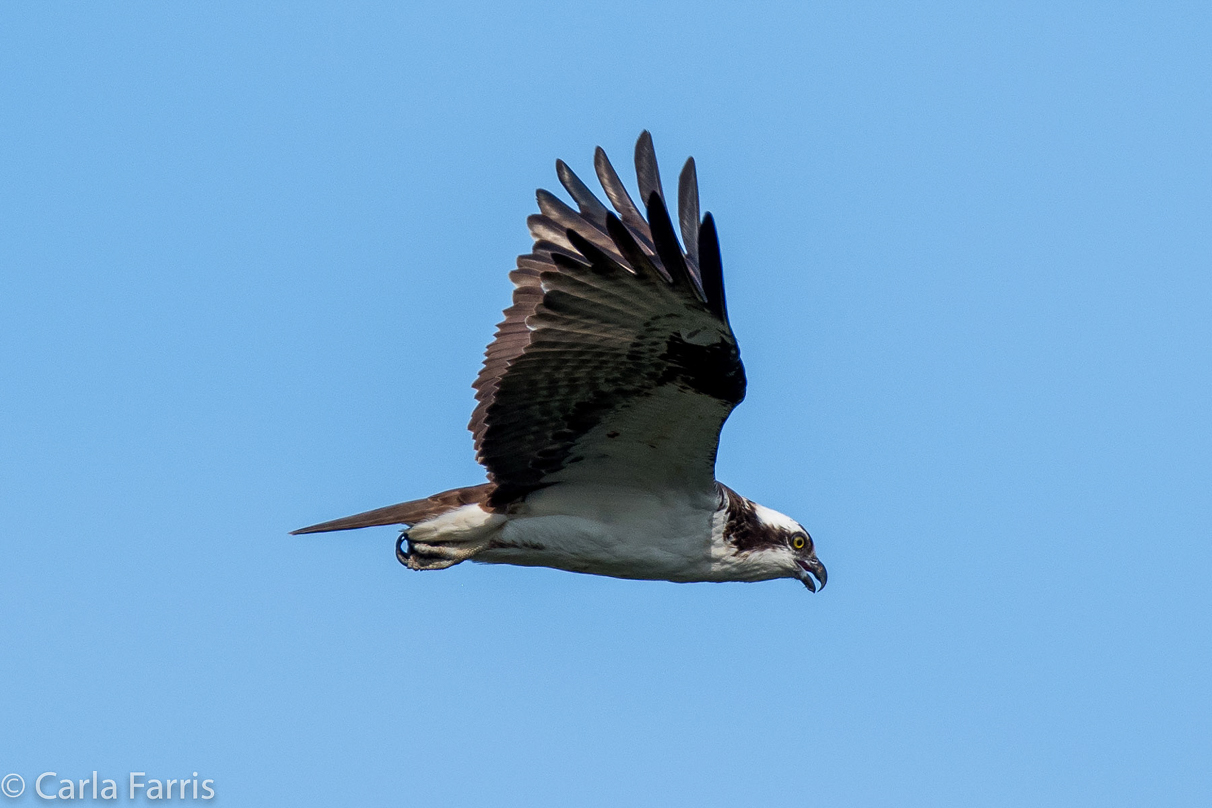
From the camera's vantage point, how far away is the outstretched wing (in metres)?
7.36

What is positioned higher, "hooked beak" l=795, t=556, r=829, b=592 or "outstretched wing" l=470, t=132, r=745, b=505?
"outstretched wing" l=470, t=132, r=745, b=505

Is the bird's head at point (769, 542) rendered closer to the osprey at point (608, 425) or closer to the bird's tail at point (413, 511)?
the osprey at point (608, 425)

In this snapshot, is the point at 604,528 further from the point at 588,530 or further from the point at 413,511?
the point at 413,511

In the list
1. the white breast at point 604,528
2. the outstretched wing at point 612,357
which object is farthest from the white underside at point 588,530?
the outstretched wing at point 612,357

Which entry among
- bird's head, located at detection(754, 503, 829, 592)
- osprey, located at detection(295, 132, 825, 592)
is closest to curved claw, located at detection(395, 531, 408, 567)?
osprey, located at detection(295, 132, 825, 592)

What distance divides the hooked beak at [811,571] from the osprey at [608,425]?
1 centimetres

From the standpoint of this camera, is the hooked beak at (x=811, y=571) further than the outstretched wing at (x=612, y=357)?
Yes

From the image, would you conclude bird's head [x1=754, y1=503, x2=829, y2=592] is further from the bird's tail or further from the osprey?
the bird's tail

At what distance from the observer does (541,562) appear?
29.6 feet

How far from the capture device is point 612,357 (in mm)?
7875

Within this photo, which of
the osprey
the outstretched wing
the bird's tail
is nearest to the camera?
the outstretched wing

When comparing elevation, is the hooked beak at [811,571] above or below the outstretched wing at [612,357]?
below

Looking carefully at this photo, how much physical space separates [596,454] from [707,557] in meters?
1.02

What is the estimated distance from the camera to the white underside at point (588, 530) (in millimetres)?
8820
